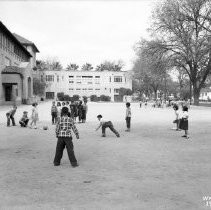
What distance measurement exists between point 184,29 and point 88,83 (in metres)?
66.8

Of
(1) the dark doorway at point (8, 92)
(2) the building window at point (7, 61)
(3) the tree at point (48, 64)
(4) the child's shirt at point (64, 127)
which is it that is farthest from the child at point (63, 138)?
(3) the tree at point (48, 64)

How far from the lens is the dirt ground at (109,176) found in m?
5.84

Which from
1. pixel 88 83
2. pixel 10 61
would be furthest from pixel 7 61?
pixel 88 83

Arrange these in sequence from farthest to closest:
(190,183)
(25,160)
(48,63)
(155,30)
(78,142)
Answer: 1. (48,63)
2. (155,30)
3. (78,142)
4. (25,160)
5. (190,183)

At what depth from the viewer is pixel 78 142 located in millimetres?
13234

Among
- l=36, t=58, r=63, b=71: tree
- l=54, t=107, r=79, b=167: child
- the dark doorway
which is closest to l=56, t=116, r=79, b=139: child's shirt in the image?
l=54, t=107, r=79, b=167: child

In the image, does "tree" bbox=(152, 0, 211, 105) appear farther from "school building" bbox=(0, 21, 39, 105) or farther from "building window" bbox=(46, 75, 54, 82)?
"building window" bbox=(46, 75, 54, 82)

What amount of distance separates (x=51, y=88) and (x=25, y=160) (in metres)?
101

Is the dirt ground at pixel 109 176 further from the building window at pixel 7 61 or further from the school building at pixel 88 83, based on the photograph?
the school building at pixel 88 83

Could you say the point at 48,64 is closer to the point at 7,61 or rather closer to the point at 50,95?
the point at 50,95

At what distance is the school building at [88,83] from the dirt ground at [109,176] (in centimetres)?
9743

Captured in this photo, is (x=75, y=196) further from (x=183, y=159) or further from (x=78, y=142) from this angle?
(x=78, y=142)

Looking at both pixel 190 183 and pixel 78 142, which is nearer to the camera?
pixel 190 183

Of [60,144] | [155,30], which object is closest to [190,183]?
[60,144]
